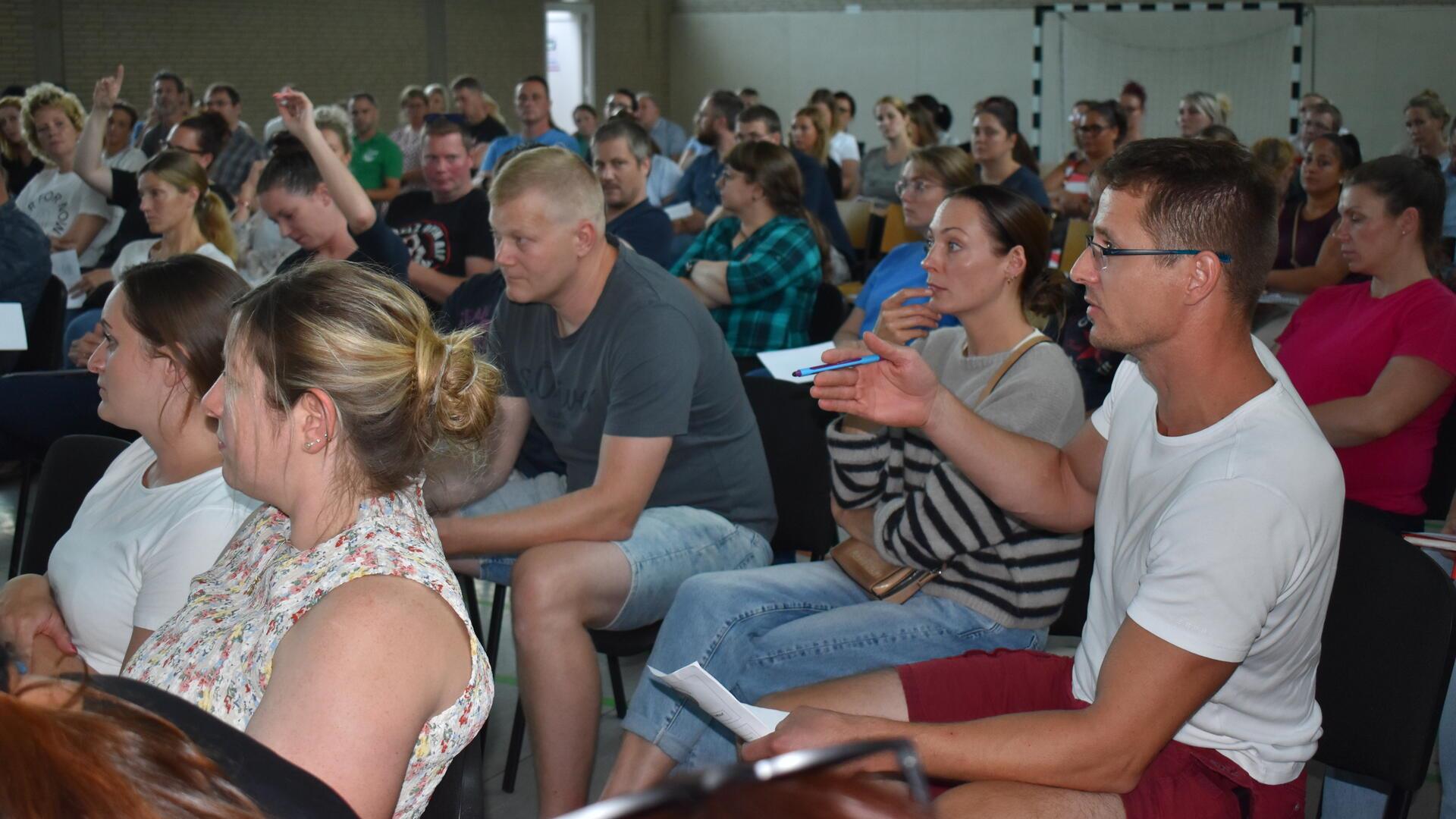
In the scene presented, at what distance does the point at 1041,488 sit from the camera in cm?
201

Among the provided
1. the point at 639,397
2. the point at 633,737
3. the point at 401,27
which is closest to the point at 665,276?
the point at 639,397

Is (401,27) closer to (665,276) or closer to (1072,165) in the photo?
(1072,165)

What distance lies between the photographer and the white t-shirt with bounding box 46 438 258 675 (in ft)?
5.92

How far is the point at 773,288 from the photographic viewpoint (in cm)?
449

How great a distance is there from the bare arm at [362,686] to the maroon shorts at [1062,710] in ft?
2.52

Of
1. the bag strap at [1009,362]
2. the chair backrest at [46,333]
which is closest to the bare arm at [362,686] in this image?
the bag strap at [1009,362]

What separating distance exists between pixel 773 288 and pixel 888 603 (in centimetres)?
239

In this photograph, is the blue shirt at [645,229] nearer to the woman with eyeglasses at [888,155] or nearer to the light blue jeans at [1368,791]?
the light blue jeans at [1368,791]

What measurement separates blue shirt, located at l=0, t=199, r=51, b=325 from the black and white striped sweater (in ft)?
10.1

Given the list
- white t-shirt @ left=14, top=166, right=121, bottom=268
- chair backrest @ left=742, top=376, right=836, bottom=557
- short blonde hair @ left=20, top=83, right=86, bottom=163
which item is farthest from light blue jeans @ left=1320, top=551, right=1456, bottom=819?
short blonde hair @ left=20, top=83, right=86, bottom=163

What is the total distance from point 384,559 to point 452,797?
0.29 m

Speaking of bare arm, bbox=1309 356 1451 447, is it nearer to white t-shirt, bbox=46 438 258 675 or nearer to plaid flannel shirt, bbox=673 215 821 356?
plaid flannel shirt, bbox=673 215 821 356

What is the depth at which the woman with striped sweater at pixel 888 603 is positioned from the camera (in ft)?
7.02

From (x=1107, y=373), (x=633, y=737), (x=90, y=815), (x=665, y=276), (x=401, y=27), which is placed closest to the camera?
(x=90, y=815)
